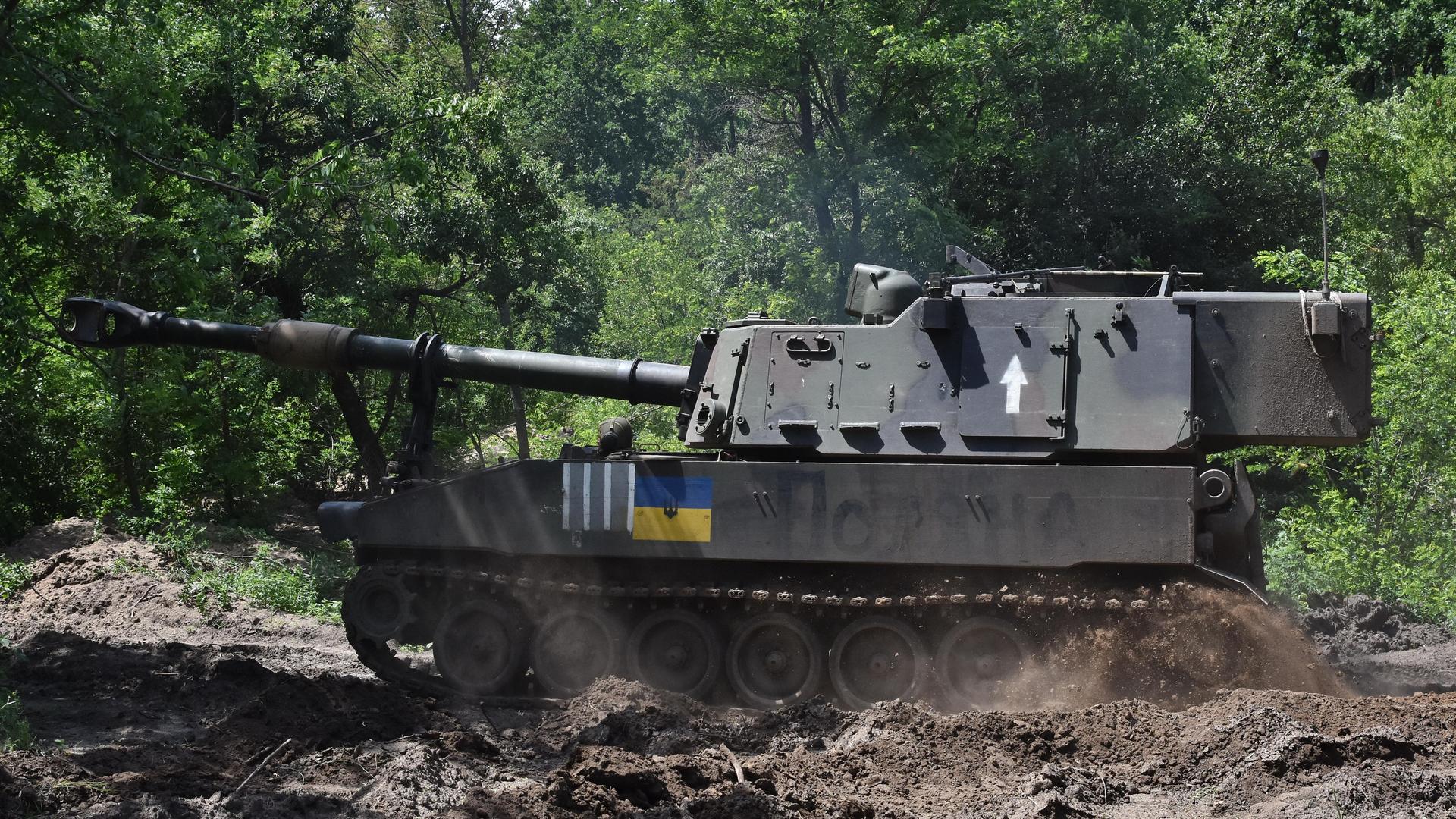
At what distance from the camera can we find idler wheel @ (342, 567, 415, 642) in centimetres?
1080

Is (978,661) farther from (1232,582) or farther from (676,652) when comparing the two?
(676,652)

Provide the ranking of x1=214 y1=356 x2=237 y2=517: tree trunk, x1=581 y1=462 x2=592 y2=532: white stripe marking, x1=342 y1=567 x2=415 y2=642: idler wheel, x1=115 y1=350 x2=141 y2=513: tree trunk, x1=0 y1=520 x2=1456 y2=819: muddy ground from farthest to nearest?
x1=214 y1=356 x2=237 y2=517: tree trunk
x1=115 y1=350 x2=141 y2=513: tree trunk
x1=342 y1=567 x2=415 y2=642: idler wheel
x1=581 y1=462 x2=592 y2=532: white stripe marking
x1=0 y1=520 x2=1456 y2=819: muddy ground

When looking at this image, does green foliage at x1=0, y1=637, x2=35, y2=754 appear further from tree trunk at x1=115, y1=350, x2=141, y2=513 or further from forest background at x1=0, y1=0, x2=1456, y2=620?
tree trunk at x1=115, y1=350, x2=141, y2=513

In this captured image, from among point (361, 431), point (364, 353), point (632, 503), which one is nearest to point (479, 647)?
point (632, 503)

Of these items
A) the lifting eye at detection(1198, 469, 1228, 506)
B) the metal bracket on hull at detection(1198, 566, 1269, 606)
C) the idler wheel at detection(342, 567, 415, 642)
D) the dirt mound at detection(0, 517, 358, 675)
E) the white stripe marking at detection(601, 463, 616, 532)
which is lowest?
the dirt mound at detection(0, 517, 358, 675)

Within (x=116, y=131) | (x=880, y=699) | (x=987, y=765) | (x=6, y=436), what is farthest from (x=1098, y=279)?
(x=6, y=436)

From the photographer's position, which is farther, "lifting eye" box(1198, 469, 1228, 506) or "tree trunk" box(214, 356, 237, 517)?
"tree trunk" box(214, 356, 237, 517)

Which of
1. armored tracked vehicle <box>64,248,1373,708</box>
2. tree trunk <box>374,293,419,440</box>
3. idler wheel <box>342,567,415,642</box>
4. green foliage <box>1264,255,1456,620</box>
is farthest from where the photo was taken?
tree trunk <box>374,293,419,440</box>

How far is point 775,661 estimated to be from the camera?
33.8 ft

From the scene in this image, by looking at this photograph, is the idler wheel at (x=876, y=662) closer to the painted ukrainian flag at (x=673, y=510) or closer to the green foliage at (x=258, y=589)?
the painted ukrainian flag at (x=673, y=510)

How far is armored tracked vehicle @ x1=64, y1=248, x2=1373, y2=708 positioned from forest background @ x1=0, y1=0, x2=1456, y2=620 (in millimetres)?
3508

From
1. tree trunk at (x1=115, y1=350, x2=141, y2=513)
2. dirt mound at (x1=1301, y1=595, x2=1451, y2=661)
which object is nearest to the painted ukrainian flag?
dirt mound at (x1=1301, y1=595, x2=1451, y2=661)

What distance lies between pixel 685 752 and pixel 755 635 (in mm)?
2064

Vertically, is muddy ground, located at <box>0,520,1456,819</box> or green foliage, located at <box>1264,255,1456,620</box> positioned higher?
green foliage, located at <box>1264,255,1456,620</box>
